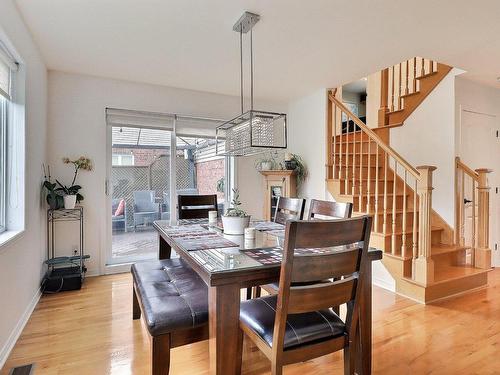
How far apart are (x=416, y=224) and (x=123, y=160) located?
11.3 feet

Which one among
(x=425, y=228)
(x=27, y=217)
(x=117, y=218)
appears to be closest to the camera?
(x=27, y=217)

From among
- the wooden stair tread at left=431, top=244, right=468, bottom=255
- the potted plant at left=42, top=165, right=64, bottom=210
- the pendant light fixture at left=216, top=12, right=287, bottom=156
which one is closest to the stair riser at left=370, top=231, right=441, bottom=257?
the wooden stair tread at left=431, top=244, right=468, bottom=255

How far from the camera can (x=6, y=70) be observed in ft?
7.08

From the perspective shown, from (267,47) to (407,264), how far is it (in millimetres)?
2535

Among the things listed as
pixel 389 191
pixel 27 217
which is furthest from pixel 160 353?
pixel 389 191

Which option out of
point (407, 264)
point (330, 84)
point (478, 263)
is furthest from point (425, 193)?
point (330, 84)

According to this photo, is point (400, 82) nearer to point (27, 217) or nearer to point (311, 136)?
point (311, 136)

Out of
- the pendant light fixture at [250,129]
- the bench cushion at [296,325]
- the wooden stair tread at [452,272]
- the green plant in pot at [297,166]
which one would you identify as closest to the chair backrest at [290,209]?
the pendant light fixture at [250,129]

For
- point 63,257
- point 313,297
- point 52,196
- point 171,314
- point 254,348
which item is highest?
point 52,196

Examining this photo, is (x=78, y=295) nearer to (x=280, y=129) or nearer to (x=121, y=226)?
(x=121, y=226)

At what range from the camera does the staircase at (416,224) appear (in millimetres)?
2811

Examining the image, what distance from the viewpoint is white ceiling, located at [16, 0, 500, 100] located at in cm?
215

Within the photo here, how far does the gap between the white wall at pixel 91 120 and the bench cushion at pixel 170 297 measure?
5.54ft

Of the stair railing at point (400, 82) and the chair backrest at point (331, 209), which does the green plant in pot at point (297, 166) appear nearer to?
the stair railing at point (400, 82)
